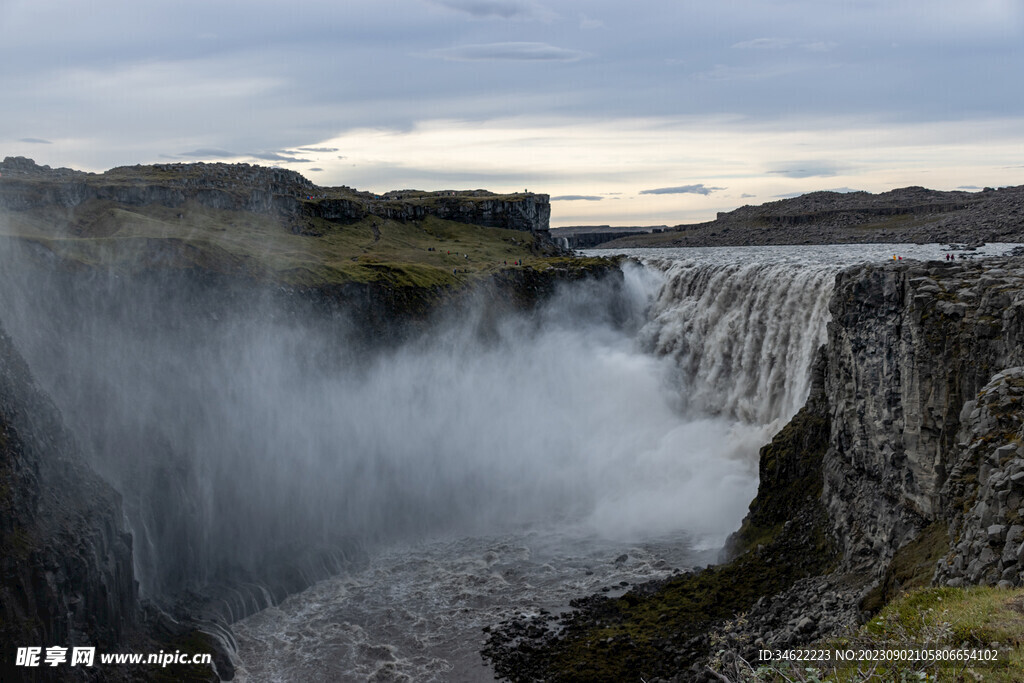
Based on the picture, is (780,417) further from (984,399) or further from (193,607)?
(193,607)

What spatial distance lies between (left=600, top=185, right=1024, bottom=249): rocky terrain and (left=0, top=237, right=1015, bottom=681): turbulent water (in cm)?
5597

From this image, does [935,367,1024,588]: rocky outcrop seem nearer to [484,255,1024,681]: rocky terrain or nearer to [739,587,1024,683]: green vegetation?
[484,255,1024,681]: rocky terrain

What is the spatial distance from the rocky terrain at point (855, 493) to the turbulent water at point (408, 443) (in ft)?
16.2

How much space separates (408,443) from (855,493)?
32327 mm

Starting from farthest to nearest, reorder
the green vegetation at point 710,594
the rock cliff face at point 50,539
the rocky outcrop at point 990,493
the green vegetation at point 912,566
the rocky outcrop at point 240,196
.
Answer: the rocky outcrop at point 240,196
the green vegetation at point 710,594
the rock cliff face at point 50,539
the green vegetation at point 912,566
the rocky outcrop at point 990,493

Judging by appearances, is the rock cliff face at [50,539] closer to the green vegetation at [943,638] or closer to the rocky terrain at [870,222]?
the green vegetation at [943,638]

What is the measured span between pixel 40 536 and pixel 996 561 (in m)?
29.4

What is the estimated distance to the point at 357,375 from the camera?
5925 cm

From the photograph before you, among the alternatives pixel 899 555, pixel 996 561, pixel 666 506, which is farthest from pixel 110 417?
pixel 996 561

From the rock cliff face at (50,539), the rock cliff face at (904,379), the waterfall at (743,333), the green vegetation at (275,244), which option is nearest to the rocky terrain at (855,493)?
the rock cliff face at (904,379)

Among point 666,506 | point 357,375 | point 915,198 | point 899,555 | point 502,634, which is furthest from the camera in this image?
point 915,198

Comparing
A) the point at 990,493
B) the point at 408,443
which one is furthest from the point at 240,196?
the point at 990,493

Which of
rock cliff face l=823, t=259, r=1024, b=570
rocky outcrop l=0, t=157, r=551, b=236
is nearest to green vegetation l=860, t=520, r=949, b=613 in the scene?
rock cliff face l=823, t=259, r=1024, b=570

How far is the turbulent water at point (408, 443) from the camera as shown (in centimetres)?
3806
